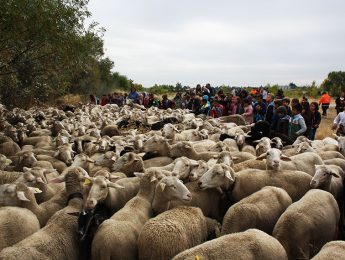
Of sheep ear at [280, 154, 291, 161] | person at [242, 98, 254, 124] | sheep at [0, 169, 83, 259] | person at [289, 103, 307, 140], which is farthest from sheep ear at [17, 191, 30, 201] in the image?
person at [242, 98, 254, 124]

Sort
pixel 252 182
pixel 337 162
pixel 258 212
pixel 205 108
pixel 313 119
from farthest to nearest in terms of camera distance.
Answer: pixel 205 108
pixel 313 119
pixel 337 162
pixel 252 182
pixel 258 212

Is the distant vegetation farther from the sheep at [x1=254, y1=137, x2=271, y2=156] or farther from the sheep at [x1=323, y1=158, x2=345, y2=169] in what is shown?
the sheep at [x1=323, y1=158, x2=345, y2=169]

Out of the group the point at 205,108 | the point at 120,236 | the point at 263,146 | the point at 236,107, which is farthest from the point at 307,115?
the point at 120,236

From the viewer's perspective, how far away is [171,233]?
5.08m

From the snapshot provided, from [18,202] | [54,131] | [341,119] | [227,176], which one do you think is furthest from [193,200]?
[54,131]

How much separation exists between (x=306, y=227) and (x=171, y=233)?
162 cm

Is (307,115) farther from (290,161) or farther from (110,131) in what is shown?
(110,131)

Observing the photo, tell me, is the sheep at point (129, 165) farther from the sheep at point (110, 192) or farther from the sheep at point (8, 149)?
the sheep at point (8, 149)

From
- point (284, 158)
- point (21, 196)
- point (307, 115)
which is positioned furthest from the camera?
point (307, 115)

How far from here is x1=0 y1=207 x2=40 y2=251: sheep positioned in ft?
17.3

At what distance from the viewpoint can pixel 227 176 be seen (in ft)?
21.4

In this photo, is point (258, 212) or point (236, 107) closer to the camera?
point (258, 212)

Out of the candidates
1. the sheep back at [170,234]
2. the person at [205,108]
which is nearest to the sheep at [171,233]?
the sheep back at [170,234]

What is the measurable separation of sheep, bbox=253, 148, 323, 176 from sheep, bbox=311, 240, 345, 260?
270 centimetres
